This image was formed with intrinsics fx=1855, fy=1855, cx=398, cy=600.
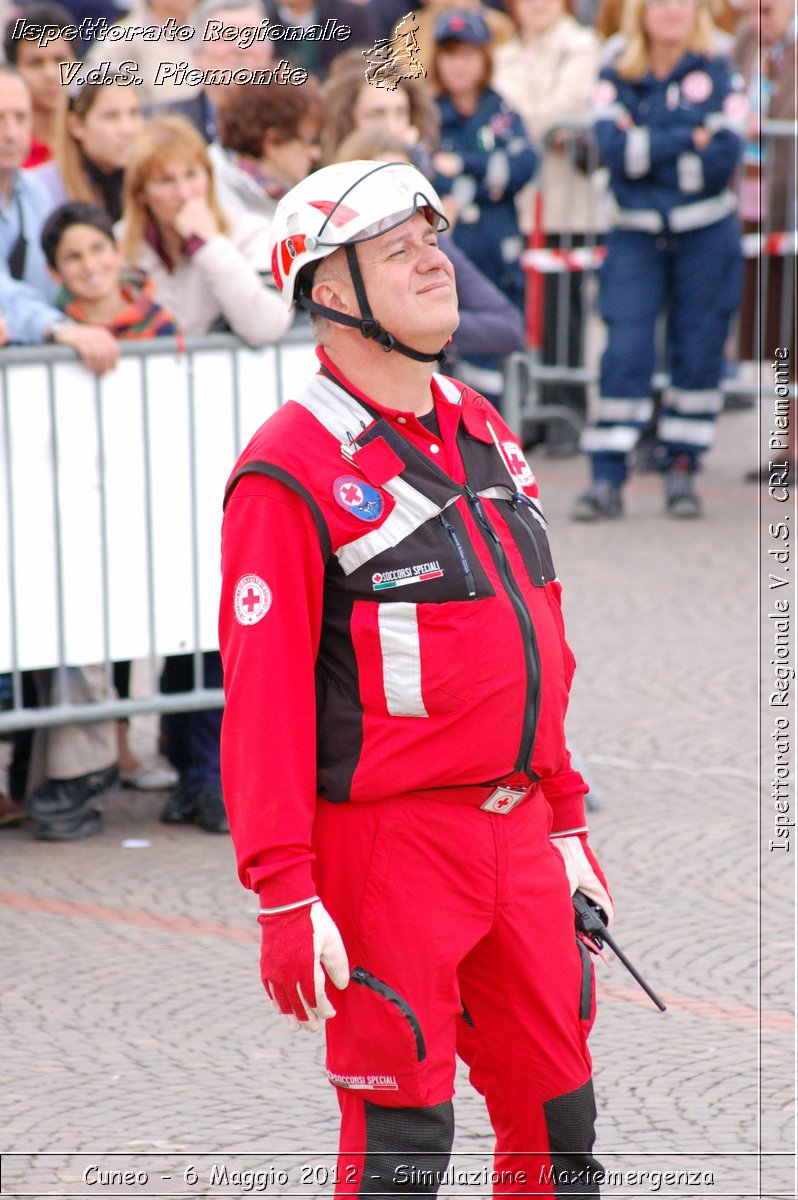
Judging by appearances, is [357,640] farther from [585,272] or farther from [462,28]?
[585,272]

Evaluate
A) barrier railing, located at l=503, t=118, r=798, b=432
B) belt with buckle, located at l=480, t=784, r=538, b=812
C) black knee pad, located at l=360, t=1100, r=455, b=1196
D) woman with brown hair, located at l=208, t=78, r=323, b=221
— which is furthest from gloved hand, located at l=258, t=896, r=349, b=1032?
barrier railing, located at l=503, t=118, r=798, b=432

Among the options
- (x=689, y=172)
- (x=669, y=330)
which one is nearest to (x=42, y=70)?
(x=689, y=172)

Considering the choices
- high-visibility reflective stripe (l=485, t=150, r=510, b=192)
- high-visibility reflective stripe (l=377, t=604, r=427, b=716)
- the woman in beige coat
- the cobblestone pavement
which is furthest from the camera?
the woman in beige coat

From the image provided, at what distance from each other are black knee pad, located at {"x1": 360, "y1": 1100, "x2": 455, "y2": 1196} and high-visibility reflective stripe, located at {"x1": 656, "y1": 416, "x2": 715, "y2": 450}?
716 cm

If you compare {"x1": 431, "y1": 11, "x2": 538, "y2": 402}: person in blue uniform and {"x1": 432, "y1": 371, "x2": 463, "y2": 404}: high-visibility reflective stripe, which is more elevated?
{"x1": 431, "y1": 11, "x2": 538, "y2": 402}: person in blue uniform

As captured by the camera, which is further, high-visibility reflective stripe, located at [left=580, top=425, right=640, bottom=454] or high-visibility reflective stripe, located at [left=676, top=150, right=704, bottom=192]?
high-visibility reflective stripe, located at [left=580, top=425, right=640, bottom=454]

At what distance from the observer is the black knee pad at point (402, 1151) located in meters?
2.88

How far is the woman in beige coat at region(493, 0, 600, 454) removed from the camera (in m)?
11.4

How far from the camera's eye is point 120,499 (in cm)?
563

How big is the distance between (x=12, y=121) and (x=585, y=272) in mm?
5853

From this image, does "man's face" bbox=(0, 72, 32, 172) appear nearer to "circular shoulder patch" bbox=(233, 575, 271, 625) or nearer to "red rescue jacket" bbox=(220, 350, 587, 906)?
"red rescue jacket" bbox=(220, 350, 587, 906)

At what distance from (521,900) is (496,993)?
0.16m

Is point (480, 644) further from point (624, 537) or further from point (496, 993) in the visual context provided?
point (624, 537)

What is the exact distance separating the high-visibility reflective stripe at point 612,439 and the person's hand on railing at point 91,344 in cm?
455
